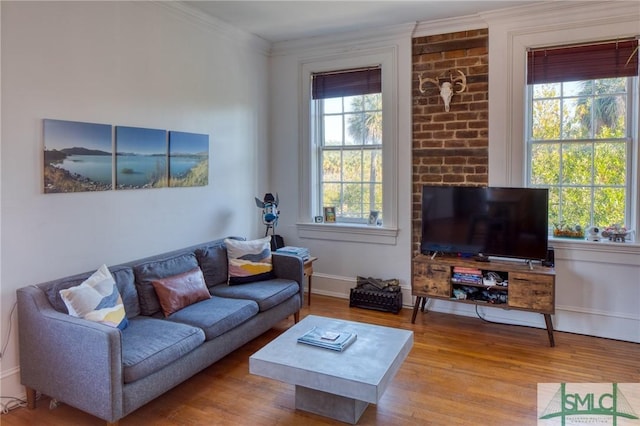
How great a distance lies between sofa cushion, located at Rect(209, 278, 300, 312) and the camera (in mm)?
3402

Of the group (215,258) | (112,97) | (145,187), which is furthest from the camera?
(215,258)

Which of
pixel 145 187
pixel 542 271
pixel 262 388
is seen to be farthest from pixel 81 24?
pixel 542 271

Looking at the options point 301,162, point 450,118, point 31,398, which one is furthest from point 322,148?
point 31,398

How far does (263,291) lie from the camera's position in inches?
138

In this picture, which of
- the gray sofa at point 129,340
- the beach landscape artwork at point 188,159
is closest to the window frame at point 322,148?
the beach landscape artwork at point 188,159

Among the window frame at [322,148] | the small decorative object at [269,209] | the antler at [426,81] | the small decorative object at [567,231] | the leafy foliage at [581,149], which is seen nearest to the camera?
the leafy foliage at [581,149]

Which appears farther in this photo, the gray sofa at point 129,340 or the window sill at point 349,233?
the window sill at point 349,233

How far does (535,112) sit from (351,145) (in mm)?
1811

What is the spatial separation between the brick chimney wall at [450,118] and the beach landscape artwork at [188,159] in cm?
205

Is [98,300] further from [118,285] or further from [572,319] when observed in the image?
[572,319]

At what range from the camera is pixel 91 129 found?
2.99 metres

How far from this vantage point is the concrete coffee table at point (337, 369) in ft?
7.27

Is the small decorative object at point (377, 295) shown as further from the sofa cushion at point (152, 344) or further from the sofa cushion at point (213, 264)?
the sofa cushion at point (152, 344)

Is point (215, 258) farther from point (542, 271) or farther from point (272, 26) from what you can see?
point (542, 271)
